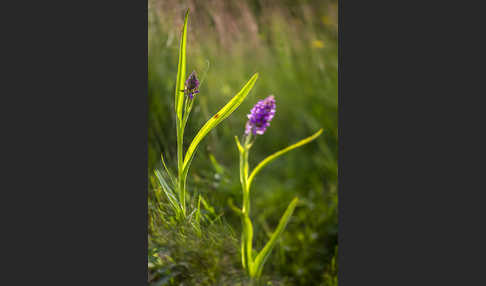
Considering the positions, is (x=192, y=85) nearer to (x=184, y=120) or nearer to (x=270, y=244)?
(x=184, y=120)

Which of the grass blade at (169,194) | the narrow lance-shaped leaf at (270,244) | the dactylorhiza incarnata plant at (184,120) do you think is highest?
the dactylorhiza incarnata plant at (184,120)

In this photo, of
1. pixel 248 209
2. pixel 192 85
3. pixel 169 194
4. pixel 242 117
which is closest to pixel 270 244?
pixel 248 209

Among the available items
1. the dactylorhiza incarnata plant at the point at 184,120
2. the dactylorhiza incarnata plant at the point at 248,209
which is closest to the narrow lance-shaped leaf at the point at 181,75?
the dactylorhiza incarnata plant at the point at 184,120

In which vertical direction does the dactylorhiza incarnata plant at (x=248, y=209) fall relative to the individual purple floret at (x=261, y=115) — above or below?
below

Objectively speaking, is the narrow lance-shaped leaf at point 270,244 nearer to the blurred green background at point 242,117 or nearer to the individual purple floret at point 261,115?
the blurred green background at point 242,117

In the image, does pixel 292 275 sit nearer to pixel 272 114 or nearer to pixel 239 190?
pixel 239 190

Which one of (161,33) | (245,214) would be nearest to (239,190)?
(245,214)
